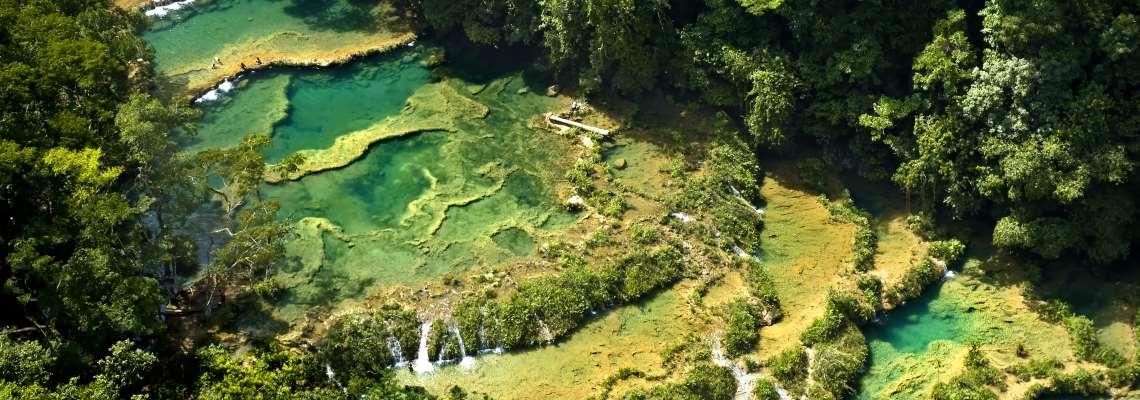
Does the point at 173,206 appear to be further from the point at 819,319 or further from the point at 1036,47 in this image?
the point at 1036,47

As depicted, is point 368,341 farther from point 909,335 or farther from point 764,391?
point 909,335

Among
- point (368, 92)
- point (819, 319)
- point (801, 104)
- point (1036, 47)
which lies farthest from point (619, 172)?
point (1036, 47)

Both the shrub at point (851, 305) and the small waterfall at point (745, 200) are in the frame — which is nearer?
the shrub at point (851, 305)

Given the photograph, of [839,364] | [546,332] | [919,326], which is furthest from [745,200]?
[546,332]

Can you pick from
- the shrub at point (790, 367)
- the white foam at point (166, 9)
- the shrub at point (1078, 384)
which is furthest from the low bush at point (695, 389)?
the white foam at point (166, 9)

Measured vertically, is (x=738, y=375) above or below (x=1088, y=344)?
below

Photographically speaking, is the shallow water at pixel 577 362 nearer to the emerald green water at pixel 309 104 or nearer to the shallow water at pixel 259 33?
the emerald green water at pixel 309 104

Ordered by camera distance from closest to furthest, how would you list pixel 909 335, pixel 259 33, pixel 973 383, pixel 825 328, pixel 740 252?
pixel 973 383 → pixel 825 328 → pixel 909 335 → pixel 740 252 → pixel 259 33
